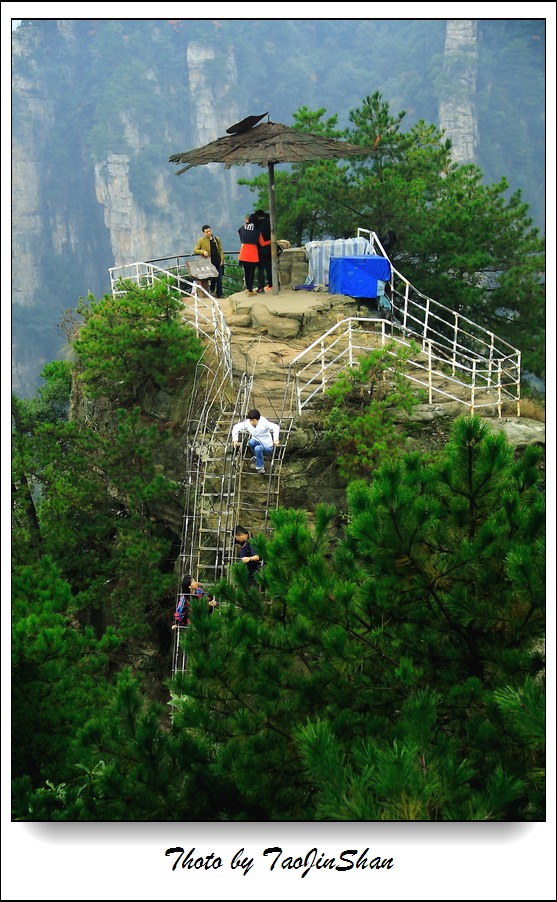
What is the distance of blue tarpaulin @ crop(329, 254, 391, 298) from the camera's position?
12164 millimetres

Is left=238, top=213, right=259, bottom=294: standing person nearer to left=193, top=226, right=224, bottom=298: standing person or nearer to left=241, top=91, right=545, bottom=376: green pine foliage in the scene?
left=193, top=226, right=224, bottom=298: standing person

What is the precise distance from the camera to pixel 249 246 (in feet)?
39.9

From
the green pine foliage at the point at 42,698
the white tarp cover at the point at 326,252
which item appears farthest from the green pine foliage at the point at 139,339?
the green pine foliage at the point at 42,698

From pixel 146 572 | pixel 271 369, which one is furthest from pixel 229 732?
pixel 271 369

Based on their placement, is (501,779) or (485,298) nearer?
(501,779)

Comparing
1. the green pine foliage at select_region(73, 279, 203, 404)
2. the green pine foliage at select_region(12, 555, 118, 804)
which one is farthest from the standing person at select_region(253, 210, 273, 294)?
the green pine foliage at select_region(12, 555, 118, 804)

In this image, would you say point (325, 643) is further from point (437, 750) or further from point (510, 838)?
point (510, 838)

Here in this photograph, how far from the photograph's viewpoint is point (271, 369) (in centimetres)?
1055

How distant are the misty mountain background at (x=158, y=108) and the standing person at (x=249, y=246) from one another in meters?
42.1

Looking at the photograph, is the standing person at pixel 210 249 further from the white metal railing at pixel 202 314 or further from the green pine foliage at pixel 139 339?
the green pine foliage at pixel 139 339

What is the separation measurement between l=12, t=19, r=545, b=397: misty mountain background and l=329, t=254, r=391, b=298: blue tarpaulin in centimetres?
4189

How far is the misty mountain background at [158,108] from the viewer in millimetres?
54000

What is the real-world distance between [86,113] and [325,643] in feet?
219

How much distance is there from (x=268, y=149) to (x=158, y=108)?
60397 mm
